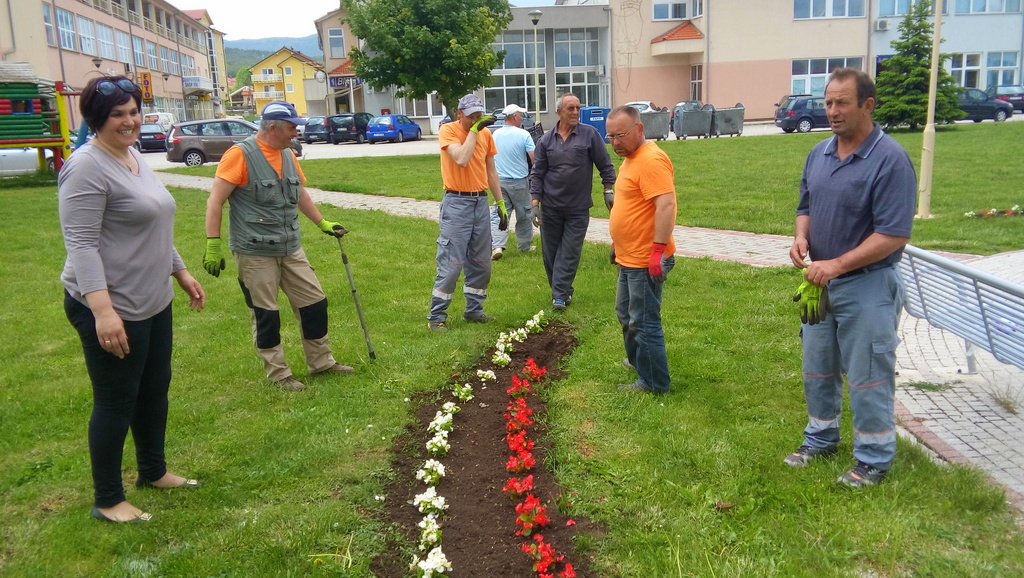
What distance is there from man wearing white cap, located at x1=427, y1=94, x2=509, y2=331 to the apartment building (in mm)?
15572

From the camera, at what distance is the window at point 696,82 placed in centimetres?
4506

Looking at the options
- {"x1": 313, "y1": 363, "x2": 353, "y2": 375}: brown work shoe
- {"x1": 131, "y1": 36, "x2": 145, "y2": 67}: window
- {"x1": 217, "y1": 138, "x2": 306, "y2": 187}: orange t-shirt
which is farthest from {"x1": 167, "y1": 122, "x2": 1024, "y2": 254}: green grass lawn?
{"x1": 131, "y1": 36, "x2": 145, "y2": 67}: window

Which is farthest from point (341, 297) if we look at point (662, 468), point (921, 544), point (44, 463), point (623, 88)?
point (623, 88)

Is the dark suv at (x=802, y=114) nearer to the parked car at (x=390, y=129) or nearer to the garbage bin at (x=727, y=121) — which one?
the garbage bin at (x=727, y=121)

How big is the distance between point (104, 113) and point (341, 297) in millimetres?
5184

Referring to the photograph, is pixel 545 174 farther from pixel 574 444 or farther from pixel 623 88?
pixel 623 88

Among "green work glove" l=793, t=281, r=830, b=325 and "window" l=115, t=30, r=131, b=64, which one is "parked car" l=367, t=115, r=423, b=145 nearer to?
"window" l=115, t=30, r=131, b=64

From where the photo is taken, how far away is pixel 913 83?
88.4ft

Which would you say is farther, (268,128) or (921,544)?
(268,128)

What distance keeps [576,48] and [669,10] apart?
581 cm

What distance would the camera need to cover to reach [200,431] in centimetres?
498

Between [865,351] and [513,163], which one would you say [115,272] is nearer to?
[865,351]

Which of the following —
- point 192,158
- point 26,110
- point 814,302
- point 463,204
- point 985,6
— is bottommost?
point 814,302

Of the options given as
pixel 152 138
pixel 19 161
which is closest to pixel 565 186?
pixel 19 161
